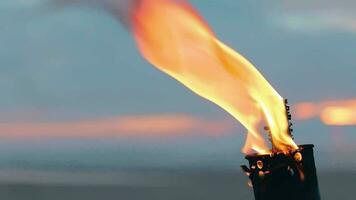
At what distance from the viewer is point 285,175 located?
10.5 metres

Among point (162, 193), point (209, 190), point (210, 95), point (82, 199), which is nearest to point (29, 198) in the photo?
point (82, 199)

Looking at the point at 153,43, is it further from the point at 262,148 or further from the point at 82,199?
the point at 82,199

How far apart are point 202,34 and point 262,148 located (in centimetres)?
156

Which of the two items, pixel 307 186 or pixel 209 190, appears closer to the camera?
pixel 307 186

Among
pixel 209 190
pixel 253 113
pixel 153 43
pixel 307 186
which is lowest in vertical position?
pixel 307 186

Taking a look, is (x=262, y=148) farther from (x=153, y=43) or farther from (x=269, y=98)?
(x=153, y=43)

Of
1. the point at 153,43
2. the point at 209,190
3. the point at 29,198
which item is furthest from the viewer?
the point at 29,198

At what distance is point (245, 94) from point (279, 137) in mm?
660

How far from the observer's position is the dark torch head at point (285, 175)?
10.4 m

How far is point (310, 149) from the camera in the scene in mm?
10617

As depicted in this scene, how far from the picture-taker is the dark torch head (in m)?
10.4

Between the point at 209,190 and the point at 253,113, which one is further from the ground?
the point at 209,190

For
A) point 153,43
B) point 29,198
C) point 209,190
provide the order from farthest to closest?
1. point 29,198
2. point 209,190
3. point 153,43

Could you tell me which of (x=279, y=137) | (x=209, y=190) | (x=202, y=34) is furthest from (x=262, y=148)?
(x=209, y=190)
